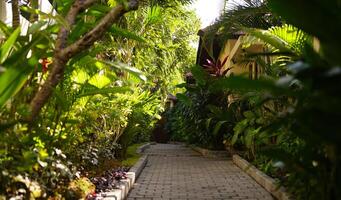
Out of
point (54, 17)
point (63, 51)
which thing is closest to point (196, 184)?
point (63, 51)

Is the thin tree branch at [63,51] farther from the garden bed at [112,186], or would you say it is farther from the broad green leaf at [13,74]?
the garden bed at [112,186]

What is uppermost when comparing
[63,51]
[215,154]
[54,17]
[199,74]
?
[199,74]

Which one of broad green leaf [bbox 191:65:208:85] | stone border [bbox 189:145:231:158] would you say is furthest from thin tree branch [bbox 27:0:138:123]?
stone border [bbox 189:145:231:158]

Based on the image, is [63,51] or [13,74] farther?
[63,51]

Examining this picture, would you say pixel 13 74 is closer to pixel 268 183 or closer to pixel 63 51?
pixel 63 51

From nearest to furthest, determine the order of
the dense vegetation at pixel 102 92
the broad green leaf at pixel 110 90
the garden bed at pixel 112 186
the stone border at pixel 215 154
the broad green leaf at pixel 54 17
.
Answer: the dense vegetation at pixel 102 92 < the broad green leaf at pixel 54 17 < the broad green leaf at pixel 110 90 < the garden bed at pixel 112 186 < the stone border at pixel 215 154

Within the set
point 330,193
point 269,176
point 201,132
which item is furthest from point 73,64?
point 201,132

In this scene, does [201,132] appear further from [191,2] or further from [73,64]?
[73,64]

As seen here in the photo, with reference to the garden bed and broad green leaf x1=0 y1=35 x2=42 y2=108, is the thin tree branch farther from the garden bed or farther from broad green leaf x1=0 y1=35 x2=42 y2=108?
the garden bed

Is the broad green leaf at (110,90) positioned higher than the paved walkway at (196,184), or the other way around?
the broad green leaf at (110,90)

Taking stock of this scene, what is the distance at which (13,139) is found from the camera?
8.73 ft

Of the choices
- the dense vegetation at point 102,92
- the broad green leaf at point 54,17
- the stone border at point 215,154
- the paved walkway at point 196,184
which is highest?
the broad green leaf at point 54,17

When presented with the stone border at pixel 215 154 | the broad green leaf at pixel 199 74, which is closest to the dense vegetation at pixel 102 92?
the broad green leaf at pixel 199 74

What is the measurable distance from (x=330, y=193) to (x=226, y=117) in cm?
701
